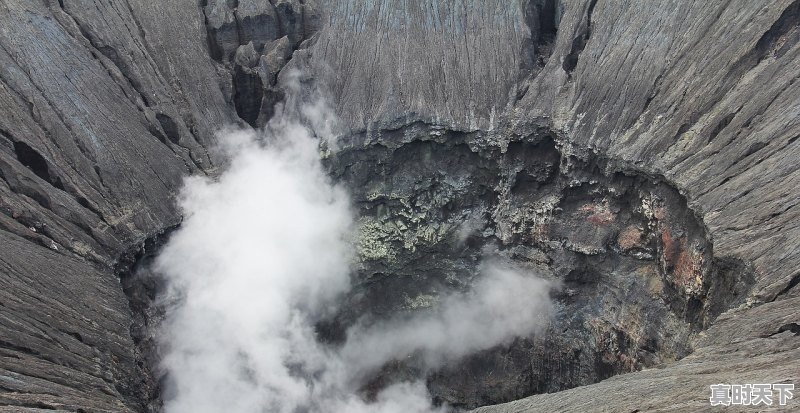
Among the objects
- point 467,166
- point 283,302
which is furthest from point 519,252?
point 283,302

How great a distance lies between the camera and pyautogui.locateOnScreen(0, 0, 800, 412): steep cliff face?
2033 centimetres

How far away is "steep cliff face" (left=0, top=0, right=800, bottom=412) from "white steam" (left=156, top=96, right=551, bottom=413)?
45.6 inches

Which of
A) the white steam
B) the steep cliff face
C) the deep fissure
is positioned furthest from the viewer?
the white steam

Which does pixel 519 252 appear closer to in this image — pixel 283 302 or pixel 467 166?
pixel 467 166

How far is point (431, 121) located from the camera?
33.9 m

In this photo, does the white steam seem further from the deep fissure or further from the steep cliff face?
the steep cliff face

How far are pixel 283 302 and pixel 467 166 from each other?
12.4 meters

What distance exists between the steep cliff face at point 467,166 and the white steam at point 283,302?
3.80 ft

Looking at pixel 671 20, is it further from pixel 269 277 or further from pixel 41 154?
pixel 41 154

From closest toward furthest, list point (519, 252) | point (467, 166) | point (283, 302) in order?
1. point (283, 302)
2. point (519, 252)
3. point (467, 166)

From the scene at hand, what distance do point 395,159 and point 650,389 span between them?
21.1 m

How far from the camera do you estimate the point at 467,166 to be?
34.1m

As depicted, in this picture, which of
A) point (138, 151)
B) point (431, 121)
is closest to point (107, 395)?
point (138, 151)

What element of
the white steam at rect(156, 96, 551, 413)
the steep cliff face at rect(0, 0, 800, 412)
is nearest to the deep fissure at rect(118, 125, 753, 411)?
the steep cliff face at rect(0, 0, 800, 412)
